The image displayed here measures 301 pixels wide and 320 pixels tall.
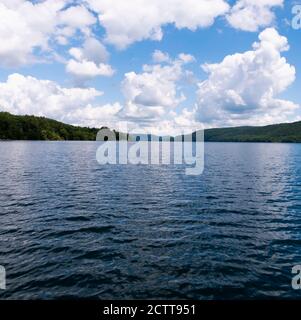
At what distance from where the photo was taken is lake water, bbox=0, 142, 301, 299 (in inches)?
727

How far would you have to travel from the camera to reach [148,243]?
1003 inches

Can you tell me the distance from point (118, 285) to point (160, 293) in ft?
8.81

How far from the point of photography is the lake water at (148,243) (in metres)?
18.5

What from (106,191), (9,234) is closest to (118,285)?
(9,234)

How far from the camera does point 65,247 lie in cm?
2427
